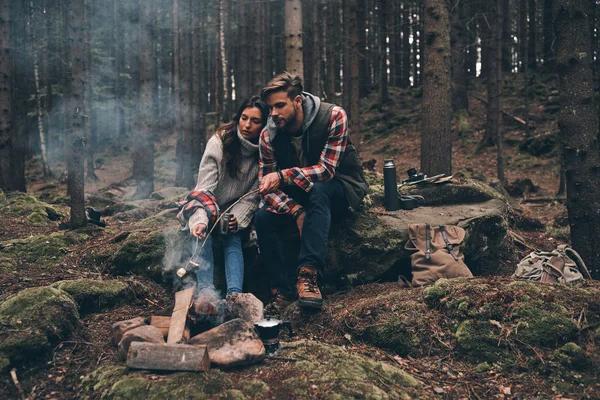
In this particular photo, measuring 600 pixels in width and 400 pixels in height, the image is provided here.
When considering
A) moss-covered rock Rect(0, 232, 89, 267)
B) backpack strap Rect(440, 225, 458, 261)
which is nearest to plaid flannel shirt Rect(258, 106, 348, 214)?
backpack strap Rect(440, 225, 458, 261)

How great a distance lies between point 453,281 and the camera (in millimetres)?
4137

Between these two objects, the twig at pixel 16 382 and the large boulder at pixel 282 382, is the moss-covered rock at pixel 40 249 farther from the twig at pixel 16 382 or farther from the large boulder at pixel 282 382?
the large boulder at pixel 282 382

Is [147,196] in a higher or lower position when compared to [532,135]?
lower

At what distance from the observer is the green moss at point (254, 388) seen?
288 cm

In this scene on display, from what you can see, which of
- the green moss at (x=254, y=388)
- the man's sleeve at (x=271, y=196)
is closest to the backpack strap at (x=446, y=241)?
the man's sleeve at (x=271, y=196)

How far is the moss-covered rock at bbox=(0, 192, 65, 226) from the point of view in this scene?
8195 millimetres

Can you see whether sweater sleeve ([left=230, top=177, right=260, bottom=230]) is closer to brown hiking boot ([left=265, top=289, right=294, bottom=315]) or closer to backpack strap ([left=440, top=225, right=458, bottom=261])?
brown hiking boot ([left=265, top=289, right=294, bottom=315])

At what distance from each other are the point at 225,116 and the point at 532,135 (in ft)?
51.3

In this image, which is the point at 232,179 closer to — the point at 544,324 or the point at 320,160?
the point at 320,160

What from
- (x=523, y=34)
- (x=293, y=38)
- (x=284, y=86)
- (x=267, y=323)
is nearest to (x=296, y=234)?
(x=284, y=86)

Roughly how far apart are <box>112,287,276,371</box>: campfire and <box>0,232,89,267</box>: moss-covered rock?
7.68ft

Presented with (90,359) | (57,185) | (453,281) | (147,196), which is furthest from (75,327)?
(57,185)

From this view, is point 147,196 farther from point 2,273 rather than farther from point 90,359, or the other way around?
point 90,359

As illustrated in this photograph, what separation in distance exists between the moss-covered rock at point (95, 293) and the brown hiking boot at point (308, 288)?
1583mm
